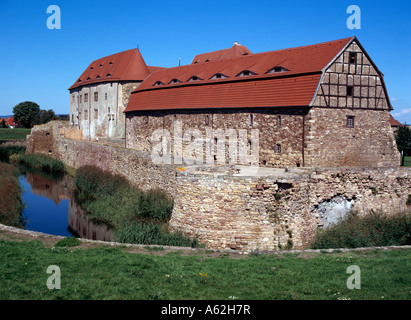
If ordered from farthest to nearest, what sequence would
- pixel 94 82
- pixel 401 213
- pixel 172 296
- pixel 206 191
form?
pixel 94 82 < pixel 401 213 < pixel 206 191 < pixel 172 296

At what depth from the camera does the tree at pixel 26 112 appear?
93.1m

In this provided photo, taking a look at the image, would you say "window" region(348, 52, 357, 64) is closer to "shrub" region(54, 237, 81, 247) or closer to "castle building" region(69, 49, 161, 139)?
"shrub" region(54, 237, 81, 247)

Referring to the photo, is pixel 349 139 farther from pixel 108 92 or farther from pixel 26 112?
pixel 26 112

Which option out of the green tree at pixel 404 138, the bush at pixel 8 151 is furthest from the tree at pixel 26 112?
the green tree at pixel 404 138

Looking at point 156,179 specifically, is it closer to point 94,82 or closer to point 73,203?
point 73,203

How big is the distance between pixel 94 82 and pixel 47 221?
27.7 metres

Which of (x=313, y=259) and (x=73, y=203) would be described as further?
(x=73, y=203)

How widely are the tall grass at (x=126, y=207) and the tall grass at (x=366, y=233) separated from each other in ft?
16.9

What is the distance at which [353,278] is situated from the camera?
8.70 meters

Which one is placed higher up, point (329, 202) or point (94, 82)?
point (94, 82)

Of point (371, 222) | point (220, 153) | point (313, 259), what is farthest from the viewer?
point (220, 153)

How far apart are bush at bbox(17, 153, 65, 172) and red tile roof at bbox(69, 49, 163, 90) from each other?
35.4ft

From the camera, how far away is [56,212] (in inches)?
941

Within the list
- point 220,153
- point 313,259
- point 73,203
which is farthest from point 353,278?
point 73,203
